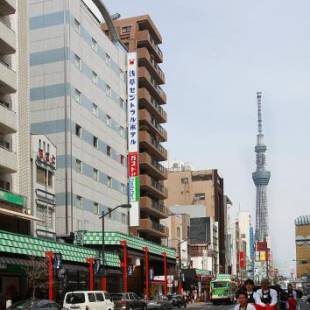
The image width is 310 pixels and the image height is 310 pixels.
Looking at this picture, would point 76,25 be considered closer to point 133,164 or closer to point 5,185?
point 133,164

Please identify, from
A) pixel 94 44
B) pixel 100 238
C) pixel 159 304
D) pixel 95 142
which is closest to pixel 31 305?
pixel 159 304

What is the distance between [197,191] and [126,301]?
116 metres

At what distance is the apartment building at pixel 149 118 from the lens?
9319cm

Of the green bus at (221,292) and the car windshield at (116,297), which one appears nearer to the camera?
the car windshield at (116,297)

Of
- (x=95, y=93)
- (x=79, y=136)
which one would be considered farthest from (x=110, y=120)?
(x=79, y=136)

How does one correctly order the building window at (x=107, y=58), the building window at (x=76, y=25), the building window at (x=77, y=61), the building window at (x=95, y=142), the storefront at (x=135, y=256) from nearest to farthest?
the storefront at (x=135, y=256) → the building window at (x=77, y=61) → the building window at (x=76, y=25) → the building window at (x=95, y=142) → the building window at (x=107, y=58)

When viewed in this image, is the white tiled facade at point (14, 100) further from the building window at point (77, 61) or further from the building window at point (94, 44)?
the building window at point (94, 44)

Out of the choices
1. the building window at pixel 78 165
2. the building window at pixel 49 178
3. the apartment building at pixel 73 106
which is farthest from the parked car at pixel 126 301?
the building window at pixel 78 165

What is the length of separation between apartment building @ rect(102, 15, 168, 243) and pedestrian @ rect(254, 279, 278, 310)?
7613cm

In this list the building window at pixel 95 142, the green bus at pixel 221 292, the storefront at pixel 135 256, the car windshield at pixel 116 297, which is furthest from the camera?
the green bus at pixel 221 292

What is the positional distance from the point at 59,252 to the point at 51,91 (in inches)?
902

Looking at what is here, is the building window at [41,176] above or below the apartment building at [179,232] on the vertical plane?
above

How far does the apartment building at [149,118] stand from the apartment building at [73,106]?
1403 cm

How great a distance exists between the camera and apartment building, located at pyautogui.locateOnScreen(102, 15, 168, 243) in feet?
306
